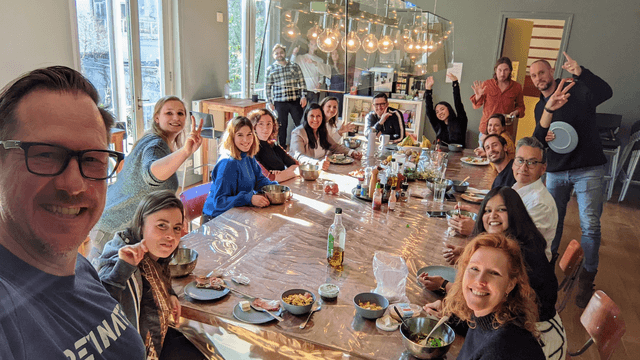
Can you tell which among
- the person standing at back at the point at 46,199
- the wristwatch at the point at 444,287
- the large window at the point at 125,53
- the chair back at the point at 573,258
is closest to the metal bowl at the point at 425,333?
the wristwatch at the point at 444,287

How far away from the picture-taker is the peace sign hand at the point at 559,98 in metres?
3.08

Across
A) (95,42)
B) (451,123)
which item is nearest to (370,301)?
(95,42)

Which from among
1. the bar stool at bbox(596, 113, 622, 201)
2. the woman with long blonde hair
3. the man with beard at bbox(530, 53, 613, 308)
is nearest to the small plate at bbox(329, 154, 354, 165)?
the man with beard at bbox(530, 53, 613, 308)

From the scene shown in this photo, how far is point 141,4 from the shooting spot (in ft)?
15.0

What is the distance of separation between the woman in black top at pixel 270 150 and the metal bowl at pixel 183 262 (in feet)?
4.72

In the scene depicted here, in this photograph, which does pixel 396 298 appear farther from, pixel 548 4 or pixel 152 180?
pixel 548 4

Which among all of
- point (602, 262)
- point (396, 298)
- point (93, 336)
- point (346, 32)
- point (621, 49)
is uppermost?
point (621, 49)

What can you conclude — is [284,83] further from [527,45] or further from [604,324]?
[604,324]

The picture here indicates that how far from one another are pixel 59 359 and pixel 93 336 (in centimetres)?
8

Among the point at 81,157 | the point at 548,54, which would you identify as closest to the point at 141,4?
the point at 81,157

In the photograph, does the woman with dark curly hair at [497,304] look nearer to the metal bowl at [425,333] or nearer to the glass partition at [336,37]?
the metal bowl at [425,333]

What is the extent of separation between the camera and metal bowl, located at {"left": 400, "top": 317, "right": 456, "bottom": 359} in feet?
4.42

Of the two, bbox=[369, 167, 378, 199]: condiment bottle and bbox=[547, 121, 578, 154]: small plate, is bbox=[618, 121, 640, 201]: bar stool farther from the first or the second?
bbox=[369, 167, 378, 199]: condiment bottle

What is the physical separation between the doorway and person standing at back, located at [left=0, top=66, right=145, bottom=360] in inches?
287
